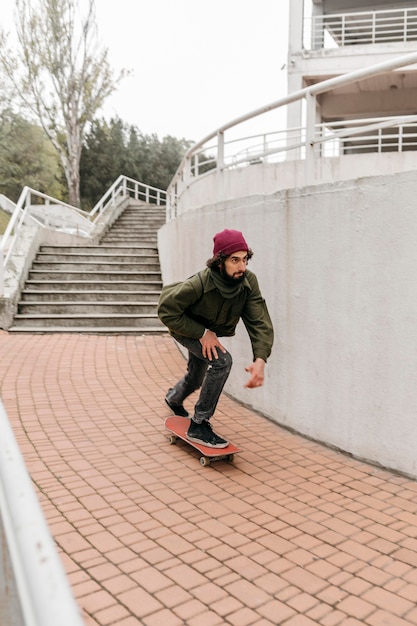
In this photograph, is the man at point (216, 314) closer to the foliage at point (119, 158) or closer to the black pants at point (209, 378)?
the black pants at point (209, 378)

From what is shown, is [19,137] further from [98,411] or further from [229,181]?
[98,411]

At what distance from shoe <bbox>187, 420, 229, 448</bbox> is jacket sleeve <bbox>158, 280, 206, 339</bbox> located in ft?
2.56

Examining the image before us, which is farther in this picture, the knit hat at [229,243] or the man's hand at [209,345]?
the man's hand at [209,345]

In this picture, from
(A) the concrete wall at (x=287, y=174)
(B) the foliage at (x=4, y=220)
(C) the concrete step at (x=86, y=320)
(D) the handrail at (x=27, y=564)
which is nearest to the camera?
(D) the handrail at (x=27, y=564)

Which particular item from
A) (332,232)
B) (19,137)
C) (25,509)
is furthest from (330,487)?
(19,137)

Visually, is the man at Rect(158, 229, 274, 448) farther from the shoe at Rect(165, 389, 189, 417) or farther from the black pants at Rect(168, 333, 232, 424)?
the shoe at Rect(165, 389, 189, 417)

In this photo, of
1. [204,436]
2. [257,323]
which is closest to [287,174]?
[257,323]

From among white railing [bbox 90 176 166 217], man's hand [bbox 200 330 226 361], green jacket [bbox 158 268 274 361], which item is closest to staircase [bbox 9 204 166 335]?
white railing [bbox 90 176 166 217]

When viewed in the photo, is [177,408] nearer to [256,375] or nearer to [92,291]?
[256,375]

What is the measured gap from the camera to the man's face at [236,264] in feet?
12.6

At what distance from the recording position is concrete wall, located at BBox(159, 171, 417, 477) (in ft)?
12.7

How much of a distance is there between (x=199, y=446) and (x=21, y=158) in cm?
2785

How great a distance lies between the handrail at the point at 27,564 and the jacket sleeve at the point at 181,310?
2793mm

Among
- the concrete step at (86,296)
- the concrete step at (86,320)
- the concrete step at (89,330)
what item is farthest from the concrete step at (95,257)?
the concrete step at (89,330)
